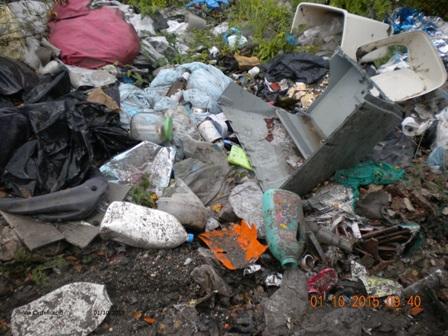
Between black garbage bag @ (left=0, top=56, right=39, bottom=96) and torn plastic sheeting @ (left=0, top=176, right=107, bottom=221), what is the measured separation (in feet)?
3.82

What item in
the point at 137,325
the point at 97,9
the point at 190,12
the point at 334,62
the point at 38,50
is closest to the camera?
the point at 137,325

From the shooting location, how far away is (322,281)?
8.74 ft

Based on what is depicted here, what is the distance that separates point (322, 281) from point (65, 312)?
156 centimetres

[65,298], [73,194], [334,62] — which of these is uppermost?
[334,62]

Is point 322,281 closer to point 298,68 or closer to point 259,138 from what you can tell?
point 259,138

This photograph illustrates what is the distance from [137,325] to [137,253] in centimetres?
50

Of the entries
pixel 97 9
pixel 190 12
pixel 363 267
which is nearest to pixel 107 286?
pixel 363 267

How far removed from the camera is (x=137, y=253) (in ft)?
9.05

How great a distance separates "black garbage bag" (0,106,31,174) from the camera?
2.99m

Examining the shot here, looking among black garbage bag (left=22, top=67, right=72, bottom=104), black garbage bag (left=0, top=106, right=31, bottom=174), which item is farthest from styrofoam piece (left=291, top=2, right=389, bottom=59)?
black garbage bag (left=0, top=106, right=31, bottom=174)

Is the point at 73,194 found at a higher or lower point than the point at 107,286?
higher

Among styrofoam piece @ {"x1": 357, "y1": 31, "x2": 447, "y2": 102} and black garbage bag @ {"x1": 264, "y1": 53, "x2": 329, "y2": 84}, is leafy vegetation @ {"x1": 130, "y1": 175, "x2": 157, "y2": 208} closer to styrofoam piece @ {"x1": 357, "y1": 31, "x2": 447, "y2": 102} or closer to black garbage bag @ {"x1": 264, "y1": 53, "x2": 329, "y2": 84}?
black garbage bag @ {"x1": 264, "y1": 53, "x2": 329, "y2": 84}

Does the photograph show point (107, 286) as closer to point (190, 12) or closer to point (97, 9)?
point (97, 9)
